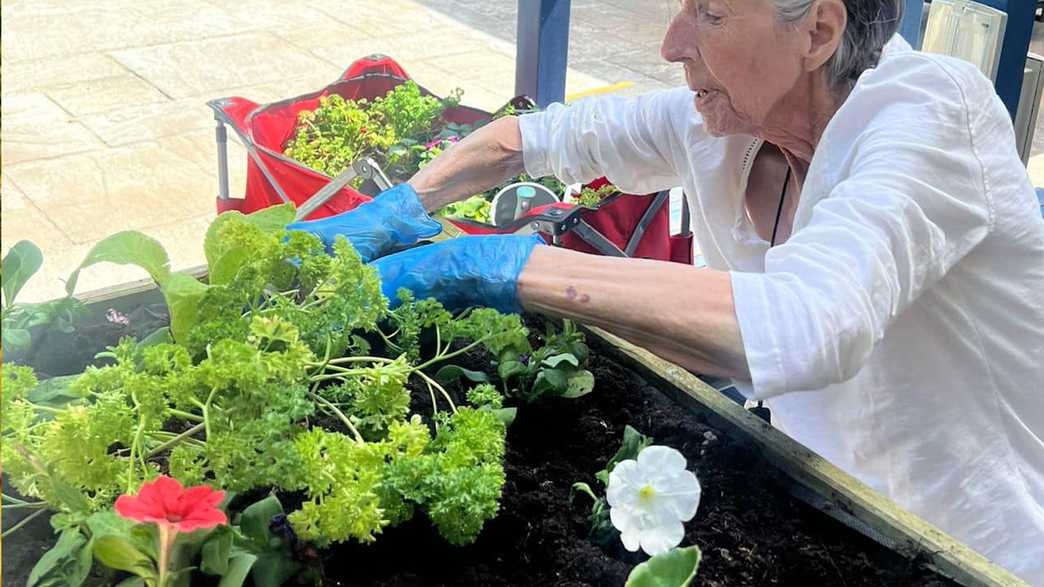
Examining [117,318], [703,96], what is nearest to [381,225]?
[117,318]

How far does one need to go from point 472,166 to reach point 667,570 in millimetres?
1026

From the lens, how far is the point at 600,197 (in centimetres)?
239

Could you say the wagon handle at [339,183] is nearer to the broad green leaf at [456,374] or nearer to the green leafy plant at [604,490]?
the broad green leaf at [456,374]

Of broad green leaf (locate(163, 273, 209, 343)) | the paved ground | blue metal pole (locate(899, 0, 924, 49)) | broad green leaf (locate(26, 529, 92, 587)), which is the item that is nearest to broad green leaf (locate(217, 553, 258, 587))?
broad green leaf (locate(26, 529, 92, 587))

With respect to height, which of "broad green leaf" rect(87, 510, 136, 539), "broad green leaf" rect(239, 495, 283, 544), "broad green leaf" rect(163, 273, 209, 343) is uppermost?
"broad green leaf" rect(163, 273, 209, 343)

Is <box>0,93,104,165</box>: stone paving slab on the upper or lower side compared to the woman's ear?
lower

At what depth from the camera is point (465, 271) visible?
1.29m

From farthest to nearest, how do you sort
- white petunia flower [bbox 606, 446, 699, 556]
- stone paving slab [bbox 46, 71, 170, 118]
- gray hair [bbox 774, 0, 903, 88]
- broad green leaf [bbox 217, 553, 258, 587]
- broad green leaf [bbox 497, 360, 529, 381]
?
stone paving slab [bbox 46, 71, 170, 118], gray hair [bbox 774, 0, 903, 88], broad green leaf [bbox 497, 360, 529, 381], white petunia flower [bbox 606, 446, 699, 556], broad green leaf [bbox 217, 553, 258, 587]

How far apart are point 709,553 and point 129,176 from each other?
349cm

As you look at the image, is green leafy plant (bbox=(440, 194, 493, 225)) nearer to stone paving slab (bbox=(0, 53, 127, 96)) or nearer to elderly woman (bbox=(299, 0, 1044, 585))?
elderly woman (bbox=(299, 0, 1044, 585))

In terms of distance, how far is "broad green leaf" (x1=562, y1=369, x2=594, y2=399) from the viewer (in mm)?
1219

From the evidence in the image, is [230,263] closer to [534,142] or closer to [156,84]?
[534,142]

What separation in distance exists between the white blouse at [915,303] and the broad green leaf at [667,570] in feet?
0.83

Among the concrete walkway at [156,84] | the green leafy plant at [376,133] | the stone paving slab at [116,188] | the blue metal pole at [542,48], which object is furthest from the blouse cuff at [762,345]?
the stone paving slab at [116,188]
